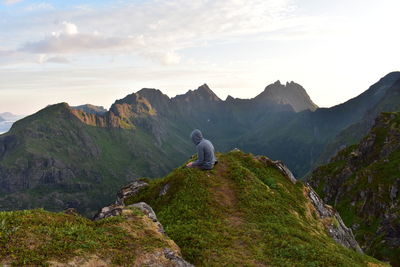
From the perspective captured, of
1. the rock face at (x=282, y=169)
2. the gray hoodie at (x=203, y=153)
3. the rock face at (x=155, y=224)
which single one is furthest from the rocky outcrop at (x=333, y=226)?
the rock face at (x=155, y=224)

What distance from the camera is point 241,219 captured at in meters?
23.8

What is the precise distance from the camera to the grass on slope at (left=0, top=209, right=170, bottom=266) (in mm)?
13891

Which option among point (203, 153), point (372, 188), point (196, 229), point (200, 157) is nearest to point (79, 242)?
point (196, 229)

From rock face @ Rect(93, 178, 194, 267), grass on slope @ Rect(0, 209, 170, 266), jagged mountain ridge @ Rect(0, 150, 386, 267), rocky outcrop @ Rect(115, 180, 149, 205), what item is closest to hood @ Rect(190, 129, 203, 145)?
jagged mountain ridge @ Rect(0, 150, 386, 267)

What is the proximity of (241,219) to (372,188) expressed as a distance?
3561 inches

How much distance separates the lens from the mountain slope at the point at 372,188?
72625 millimetres

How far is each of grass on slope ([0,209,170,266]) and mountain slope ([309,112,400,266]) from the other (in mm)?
63441

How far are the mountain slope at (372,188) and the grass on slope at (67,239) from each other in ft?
208

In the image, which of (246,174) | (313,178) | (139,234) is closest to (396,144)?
(313,178)

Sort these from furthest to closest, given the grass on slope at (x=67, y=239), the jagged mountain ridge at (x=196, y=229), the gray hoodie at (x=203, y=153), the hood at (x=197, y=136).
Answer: the hood at (x=197, y=136) < the gray hoodie at (x=203, y=153) < the jagged mountain ridge at (x=196, y=229) < the grass on slope at (x=67, y=239)

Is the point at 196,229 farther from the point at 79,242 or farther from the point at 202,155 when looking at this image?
the point at 202,155

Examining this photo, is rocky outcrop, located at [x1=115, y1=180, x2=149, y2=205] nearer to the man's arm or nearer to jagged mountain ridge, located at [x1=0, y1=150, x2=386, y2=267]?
jagged mountain ridge, located at [x1=0, y1=150, x2=386, y2=267]

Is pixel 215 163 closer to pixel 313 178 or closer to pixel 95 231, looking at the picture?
pixel 95 231

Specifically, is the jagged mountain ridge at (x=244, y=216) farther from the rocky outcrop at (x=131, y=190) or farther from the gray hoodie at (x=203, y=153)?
the gray hoodie at (x=203, y=153)
